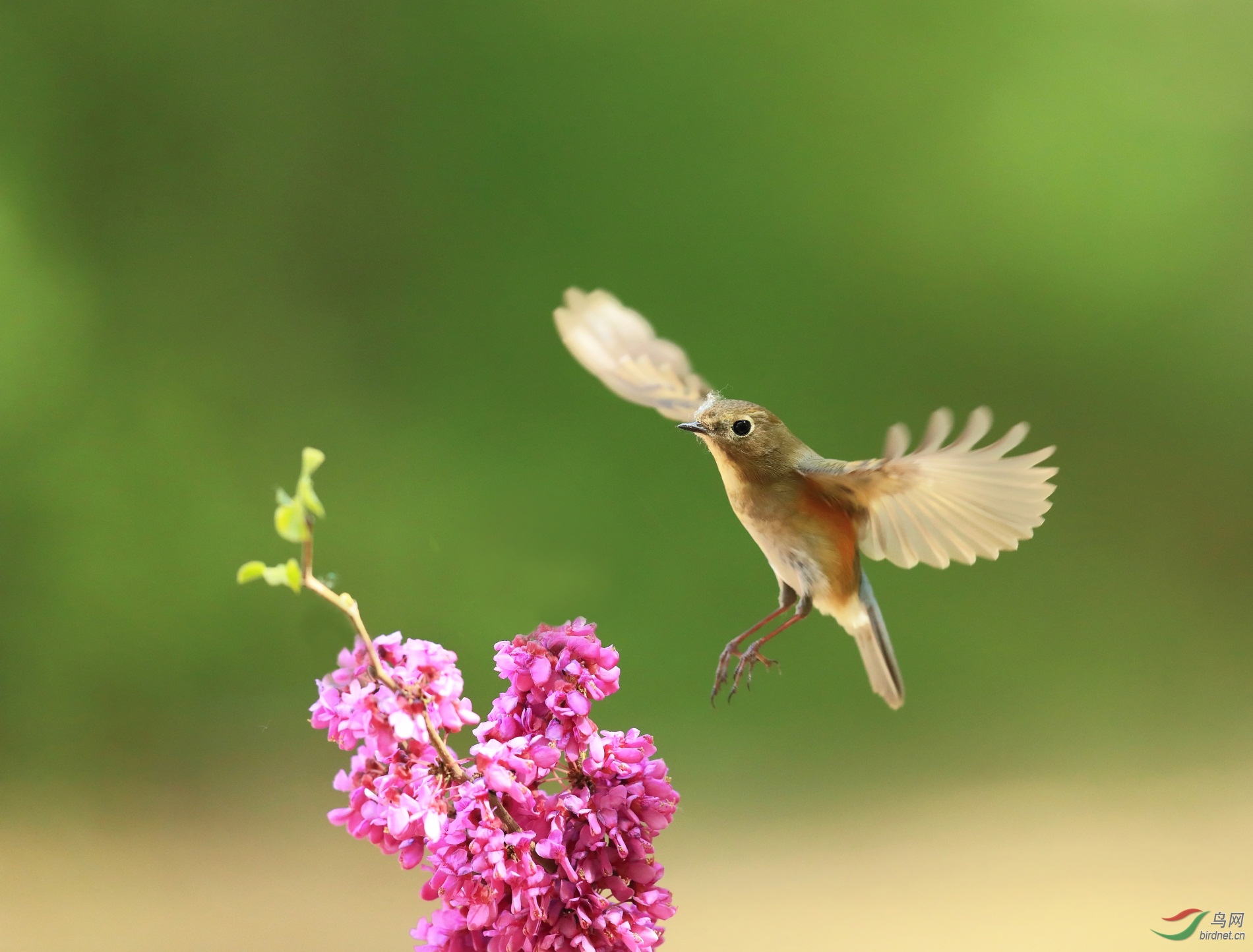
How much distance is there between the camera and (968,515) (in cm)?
46

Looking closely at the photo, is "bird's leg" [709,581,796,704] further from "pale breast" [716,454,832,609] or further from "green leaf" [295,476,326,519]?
"green leaf" [295,476,326,519]

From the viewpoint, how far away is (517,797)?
1.20ft

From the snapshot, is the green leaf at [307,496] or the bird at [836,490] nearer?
the green leaf at [307,496]

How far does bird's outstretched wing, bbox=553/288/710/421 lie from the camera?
1.79 feet

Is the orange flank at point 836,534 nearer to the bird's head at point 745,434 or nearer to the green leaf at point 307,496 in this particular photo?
the bird's head at point 745,434

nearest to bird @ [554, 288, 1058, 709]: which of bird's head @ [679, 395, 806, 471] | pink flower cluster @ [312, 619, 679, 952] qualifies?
bird's head @ [679, 395, 806, 471]

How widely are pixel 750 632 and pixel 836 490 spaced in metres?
0.08

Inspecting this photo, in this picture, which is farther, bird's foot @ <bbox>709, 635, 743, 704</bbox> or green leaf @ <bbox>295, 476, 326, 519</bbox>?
bird's foot @ <bbox>709, 635, 743, 704</bbox>

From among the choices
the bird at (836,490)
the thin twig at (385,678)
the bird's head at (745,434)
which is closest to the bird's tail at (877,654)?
the bird at (836,490)

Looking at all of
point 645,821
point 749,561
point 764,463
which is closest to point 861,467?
point 764,463

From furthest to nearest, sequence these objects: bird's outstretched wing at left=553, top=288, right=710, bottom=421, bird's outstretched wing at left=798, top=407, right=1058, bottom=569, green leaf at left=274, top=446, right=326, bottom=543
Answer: bird's outstretched wing at left=553, top=288, right=710, bottom=421, bird's outstretched wing at left=798, top=407, right=1058, bottom=569, green leaf at left=274, top=446, right=326, bottom=543

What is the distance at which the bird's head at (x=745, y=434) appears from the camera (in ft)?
1.55

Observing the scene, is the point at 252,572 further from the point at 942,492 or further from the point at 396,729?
the point at 942,492

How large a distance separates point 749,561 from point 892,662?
2.77 ft
